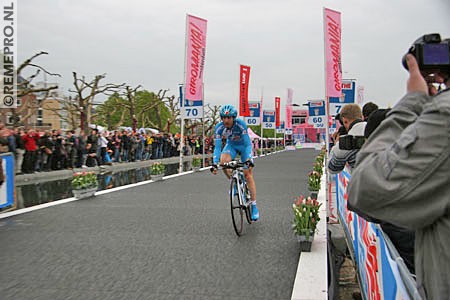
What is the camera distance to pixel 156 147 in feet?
97.2

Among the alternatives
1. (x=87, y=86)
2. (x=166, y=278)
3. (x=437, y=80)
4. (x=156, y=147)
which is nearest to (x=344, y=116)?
(x=166, y=278)

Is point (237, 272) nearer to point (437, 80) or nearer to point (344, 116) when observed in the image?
point (344, 116)

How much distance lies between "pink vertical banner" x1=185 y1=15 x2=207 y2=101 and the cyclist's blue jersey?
10.4 meters

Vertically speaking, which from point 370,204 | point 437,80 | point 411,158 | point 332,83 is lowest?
point 370,204

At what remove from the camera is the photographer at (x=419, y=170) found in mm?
1540

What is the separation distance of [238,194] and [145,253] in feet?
5.77

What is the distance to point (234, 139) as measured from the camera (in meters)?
7.45

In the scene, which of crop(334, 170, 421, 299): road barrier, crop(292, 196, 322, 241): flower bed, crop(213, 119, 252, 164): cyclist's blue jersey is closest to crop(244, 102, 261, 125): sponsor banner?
crop(213, 119, 252, 164): cyclist's blue jersey

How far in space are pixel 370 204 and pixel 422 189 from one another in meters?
0.20

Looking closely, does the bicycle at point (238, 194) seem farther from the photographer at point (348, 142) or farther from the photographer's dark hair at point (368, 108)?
the photographer's dark hair at point (368, 108)

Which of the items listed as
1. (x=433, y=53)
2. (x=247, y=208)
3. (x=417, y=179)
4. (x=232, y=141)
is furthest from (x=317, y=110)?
(x=417, y=179)

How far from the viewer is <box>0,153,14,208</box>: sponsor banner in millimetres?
8734

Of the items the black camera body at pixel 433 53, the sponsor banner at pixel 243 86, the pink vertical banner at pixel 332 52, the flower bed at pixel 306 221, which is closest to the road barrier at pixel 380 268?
the black camera body at pixel 433 53

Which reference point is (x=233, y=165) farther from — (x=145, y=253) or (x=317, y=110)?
(x=317, y=110)
